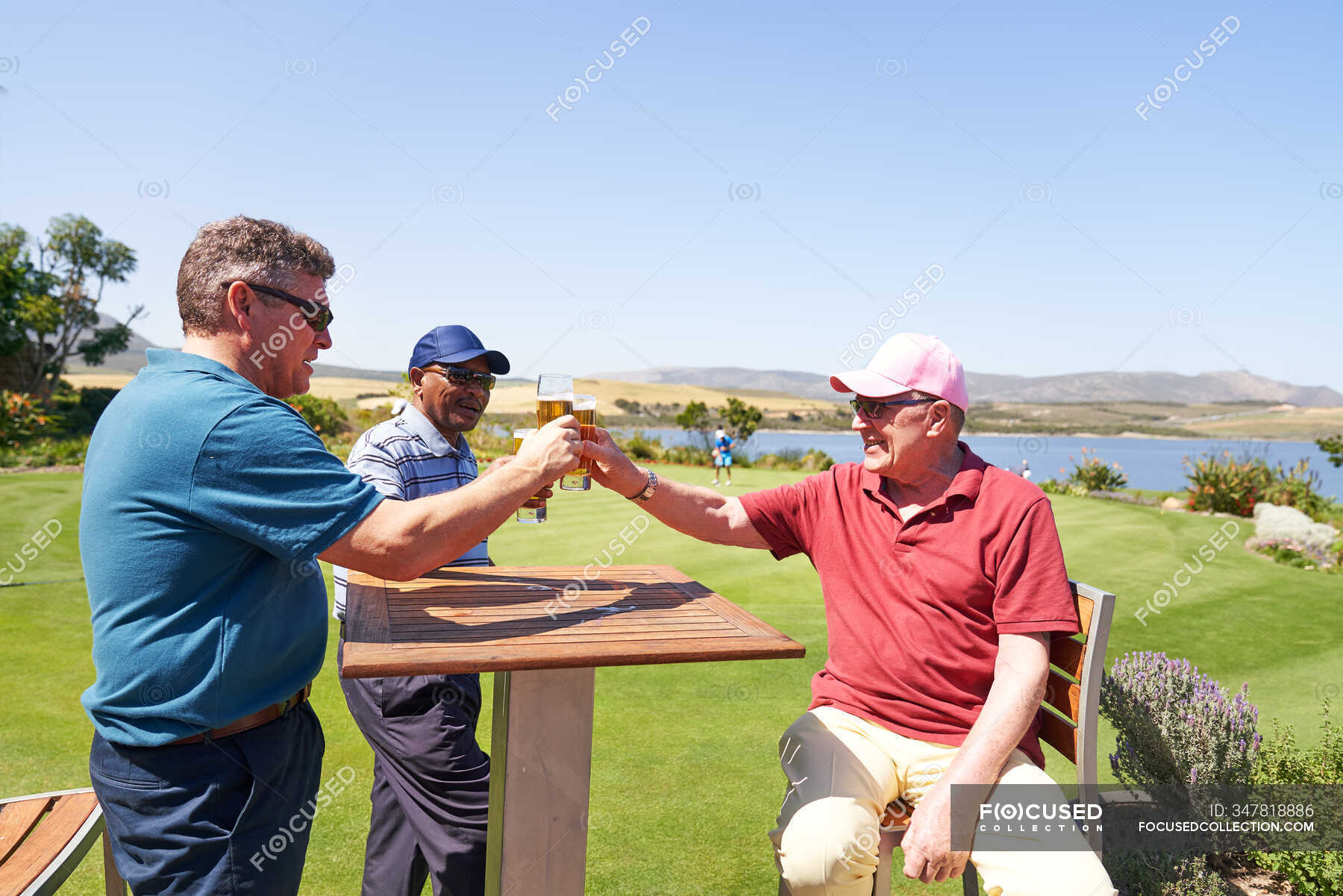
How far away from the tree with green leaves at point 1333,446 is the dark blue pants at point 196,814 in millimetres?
24652

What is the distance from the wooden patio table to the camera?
1.93 m

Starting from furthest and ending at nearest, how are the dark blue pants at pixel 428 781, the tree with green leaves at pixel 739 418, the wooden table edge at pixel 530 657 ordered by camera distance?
1. the tree with green leaves at pixel 739 418
2. the dark blue pants at pixel 428 781
3. the wooden table edge at pixel 530 657

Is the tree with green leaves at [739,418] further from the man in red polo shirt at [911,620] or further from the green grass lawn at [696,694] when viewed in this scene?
the man in red polo shirt at [911,620]

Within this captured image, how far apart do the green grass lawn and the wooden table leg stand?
0.99 m

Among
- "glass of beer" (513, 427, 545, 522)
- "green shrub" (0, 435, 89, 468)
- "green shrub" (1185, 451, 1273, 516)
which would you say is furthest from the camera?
"green shrub" (0, 435, 89, 468)

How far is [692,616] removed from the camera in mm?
2363

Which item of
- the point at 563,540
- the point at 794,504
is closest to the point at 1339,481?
the point at 563,540

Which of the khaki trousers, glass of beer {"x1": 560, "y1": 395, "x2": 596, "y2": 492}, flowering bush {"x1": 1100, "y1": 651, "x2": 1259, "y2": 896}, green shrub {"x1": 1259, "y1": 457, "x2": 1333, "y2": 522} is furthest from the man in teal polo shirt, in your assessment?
green shrub {"x1": 1259, "y1": 457, "x2": 1333, "y2": 522}

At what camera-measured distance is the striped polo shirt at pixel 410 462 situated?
3070 mm

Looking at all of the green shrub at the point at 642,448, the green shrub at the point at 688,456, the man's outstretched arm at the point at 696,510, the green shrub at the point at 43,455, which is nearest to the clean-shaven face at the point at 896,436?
the man's outstretched arm at the point at 696,510

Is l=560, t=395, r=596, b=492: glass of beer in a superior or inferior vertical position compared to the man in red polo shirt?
superior

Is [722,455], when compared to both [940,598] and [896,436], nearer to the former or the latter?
[896,436]

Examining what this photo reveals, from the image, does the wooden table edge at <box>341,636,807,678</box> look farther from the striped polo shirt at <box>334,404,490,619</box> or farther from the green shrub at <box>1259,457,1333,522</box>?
the green shrub at <box>1259,457,1333,522</box>

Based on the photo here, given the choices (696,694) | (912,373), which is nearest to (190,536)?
(912,373)
